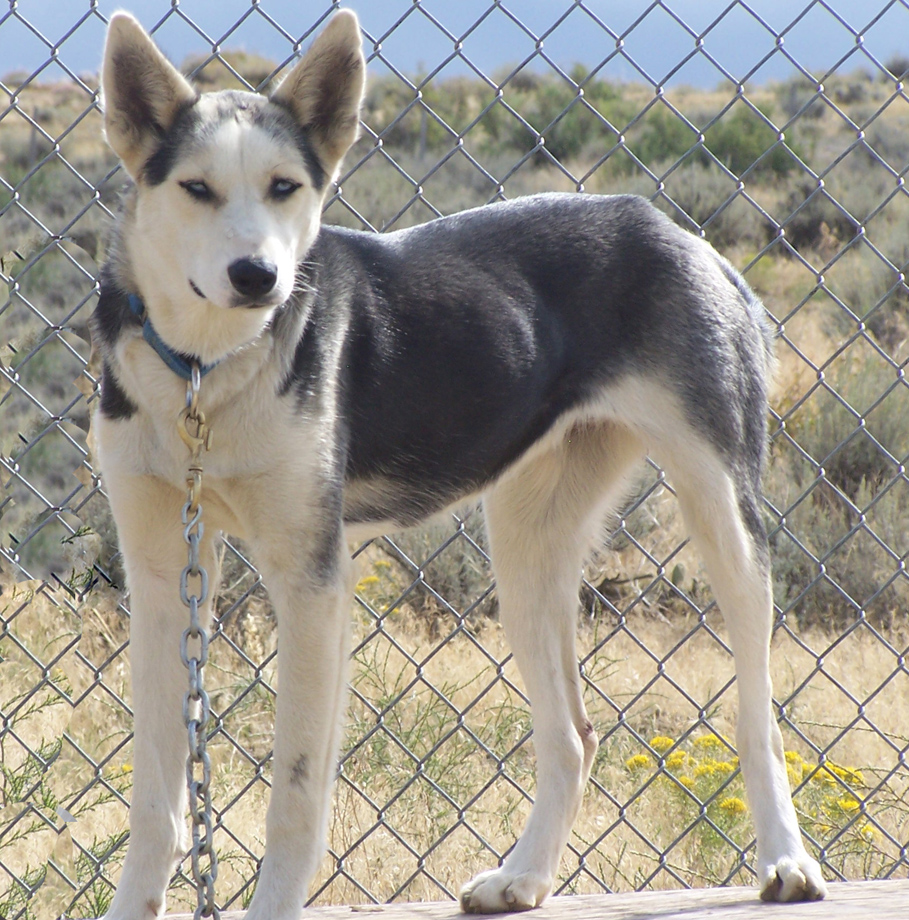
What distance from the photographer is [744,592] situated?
286 centimetres

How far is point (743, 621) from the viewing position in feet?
9.42

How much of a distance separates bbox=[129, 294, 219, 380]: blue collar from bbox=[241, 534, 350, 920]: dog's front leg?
0.39 meters

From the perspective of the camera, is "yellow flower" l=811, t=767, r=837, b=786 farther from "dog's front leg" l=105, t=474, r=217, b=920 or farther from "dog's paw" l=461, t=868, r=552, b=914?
"dog's front leg" l=105, t=474, r=217, b=920

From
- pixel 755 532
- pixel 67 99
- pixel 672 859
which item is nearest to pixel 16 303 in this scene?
pixel 755 532

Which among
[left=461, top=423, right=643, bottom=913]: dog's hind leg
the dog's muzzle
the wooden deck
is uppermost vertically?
the dog's muzzle

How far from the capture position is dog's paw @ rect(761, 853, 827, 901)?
2.70 meters

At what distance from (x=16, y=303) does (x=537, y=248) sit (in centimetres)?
138

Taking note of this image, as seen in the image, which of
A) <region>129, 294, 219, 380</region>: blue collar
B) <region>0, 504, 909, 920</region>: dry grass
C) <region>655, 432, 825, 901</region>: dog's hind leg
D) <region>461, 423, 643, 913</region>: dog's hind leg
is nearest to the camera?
<region>129, 294, 219, 380</region>: blue collar

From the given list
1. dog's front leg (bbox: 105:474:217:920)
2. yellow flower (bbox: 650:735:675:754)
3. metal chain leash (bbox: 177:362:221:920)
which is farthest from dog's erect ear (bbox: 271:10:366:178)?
yellow flower (bbox: 650:735:675:754)

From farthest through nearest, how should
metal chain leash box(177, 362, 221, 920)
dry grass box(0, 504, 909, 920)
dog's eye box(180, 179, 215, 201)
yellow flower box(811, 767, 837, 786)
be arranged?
yellow flower box(811, 767, 837, 786), dry grass box(0, 504, 909, 920), dog's eye box(180, 179, 215, 201), metal chain leash box(177, 362, 221, 920)

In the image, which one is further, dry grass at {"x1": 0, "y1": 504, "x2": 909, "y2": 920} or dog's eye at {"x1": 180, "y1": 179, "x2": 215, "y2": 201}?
dry grass at {"x1": 0, "y1": 504, "x2": 909, "y2": 920}

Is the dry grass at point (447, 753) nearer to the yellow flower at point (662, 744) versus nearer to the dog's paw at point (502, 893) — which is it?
the yellow flower at point (662, 744)

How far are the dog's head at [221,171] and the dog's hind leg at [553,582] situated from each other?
3.12ft

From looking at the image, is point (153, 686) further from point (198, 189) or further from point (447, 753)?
point (447, 753)
